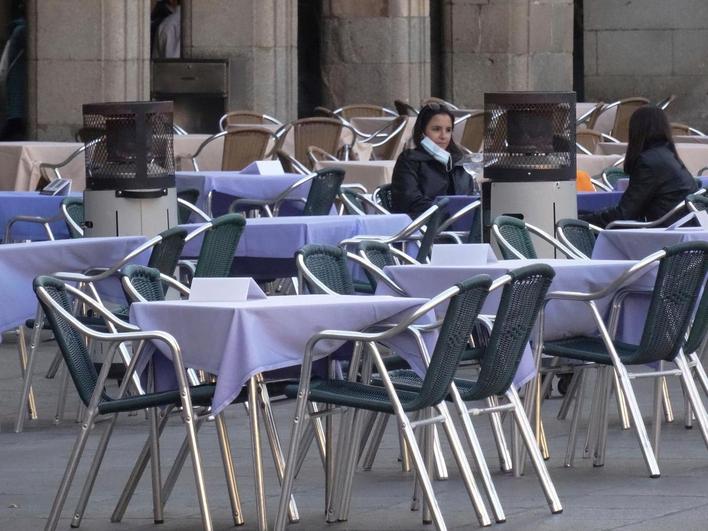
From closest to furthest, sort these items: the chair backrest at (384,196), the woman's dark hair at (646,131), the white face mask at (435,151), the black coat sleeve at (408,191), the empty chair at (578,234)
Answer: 1. the empty chair at (578,234)
2. the woman's dark hair at (646,131)
3. the black coat sleeve at (408,191)
4. the white face mask at (435,151)
5. the chair backrest at (384,196)

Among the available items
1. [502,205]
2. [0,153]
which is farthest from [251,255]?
[0,153]

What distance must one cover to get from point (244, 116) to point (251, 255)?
327 inches

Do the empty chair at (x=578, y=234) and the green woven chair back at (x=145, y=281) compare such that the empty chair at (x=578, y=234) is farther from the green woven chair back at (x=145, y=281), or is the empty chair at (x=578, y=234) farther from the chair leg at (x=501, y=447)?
the green woven chair back at (x=145, y=281)

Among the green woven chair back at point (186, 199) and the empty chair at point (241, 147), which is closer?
the green woven chair back at point (186, 199)

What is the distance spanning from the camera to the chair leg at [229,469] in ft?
21.9

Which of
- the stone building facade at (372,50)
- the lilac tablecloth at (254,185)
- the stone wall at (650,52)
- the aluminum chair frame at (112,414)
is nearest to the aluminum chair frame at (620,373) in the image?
the aluminum chair frame at (112,414)

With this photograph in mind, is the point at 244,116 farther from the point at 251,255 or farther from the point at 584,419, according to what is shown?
the point at 584,419

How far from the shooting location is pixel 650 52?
2684 cm

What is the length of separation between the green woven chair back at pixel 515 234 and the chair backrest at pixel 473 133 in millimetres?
8331

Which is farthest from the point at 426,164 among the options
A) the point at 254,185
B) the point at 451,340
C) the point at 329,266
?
the point at 451,340

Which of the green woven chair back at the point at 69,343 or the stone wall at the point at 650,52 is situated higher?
the stone wall at the point at 650,52

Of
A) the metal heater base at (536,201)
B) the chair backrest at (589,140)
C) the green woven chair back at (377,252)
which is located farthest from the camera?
the chair backrest at (589,140)

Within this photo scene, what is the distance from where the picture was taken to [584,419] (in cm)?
909

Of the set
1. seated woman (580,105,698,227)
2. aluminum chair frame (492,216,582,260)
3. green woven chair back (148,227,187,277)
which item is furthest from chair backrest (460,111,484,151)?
green woven chair back (148,227,187,277)
